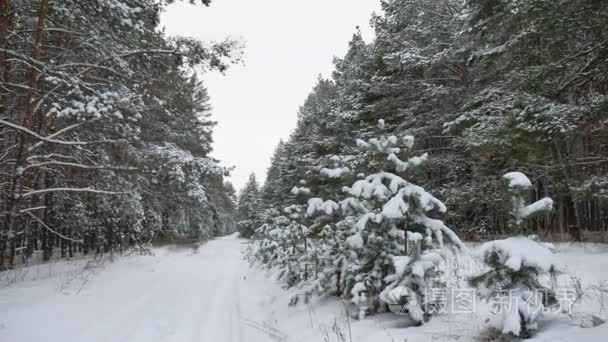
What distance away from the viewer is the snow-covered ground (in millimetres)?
4656

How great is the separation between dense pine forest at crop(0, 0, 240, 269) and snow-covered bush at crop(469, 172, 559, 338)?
23.2 feet

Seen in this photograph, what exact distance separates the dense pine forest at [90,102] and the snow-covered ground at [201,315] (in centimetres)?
166

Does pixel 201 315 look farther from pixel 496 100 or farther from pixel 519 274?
pixel 496 100

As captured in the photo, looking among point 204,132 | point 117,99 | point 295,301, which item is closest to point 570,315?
point 295,301

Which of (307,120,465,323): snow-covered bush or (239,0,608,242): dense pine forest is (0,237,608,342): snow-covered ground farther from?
(239,0,608,242): dense pine forest

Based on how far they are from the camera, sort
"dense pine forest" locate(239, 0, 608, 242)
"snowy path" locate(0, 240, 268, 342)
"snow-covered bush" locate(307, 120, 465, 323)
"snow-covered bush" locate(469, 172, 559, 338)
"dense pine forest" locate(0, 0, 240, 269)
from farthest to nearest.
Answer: "dense pine forest" locate(0, 0, 240, 269) → "dense pine forest" locate(239, 0, 608, 242) → "snowy path" locate(0, 240, 268, 342) → "snow-covered bush" locate(307, 120, 465, 323) → "snow-covered bush" locate(469, 172, 559, 338)

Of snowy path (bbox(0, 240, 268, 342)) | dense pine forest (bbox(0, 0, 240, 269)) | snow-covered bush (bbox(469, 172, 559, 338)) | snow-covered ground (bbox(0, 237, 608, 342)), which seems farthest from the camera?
dense pine forest (bbox(0, 0, 240, 269))

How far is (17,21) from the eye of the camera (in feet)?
32.4

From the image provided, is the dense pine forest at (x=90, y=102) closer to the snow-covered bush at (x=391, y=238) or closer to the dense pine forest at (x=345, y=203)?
the dense pine forest at (x=345, y=203)

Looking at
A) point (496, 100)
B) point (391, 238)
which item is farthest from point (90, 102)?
point (496, 100)

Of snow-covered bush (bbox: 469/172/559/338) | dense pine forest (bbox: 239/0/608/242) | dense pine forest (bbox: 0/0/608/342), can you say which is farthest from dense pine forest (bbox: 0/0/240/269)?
snow-covered bush (bbox: 469/172/559/338)

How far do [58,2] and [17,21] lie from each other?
258 centimetres

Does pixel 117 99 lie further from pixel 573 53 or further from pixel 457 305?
pixel 573 53

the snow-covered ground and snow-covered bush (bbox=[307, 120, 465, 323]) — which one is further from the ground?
snow-covered bush (bbox=[307, 120, 465, 323])
